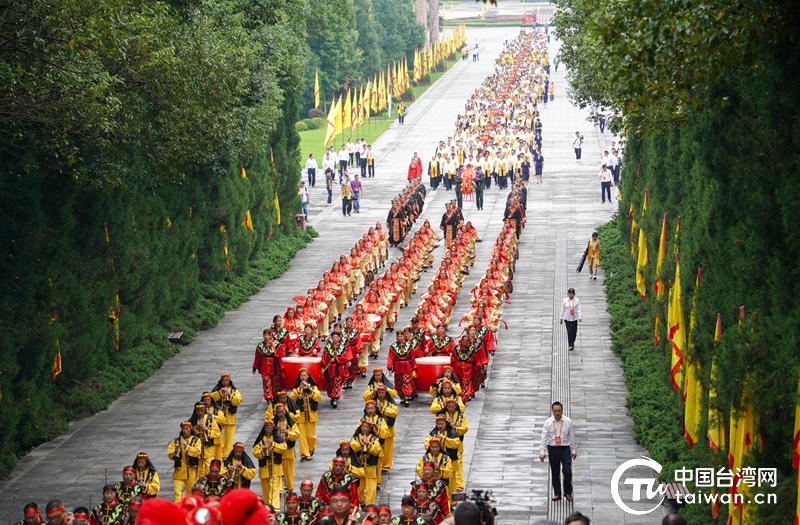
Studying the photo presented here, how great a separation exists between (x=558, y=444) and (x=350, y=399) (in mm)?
7217

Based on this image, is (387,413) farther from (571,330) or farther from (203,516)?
(203,516)

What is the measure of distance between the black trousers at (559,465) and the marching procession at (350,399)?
1.22m

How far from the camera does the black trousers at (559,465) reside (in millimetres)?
17234

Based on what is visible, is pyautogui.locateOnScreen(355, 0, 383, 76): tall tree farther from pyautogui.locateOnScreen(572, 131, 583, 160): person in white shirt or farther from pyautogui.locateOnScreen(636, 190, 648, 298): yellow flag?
pyautogui.locateOnScreen(636, 190, 648, 298): yellow flag

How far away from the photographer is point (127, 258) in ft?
86.3

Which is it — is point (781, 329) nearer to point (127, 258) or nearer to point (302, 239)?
point (127, 258)

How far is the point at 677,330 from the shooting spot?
64.8 feet

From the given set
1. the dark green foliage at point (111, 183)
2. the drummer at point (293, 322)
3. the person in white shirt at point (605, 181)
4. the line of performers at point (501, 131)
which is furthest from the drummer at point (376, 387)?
the person in white shirt at point (605, 181)

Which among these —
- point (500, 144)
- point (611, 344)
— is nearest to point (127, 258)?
point (611, 344)

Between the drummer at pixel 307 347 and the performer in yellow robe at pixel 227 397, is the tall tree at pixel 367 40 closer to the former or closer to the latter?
the drummer at pixel 307 347

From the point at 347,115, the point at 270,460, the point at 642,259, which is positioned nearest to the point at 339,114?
the point at 347,115

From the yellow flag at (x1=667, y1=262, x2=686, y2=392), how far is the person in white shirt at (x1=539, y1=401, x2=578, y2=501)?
2934mm

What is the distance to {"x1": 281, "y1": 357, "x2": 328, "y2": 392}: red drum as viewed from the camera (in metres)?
23.4

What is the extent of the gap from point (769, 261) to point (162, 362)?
15.0 m
